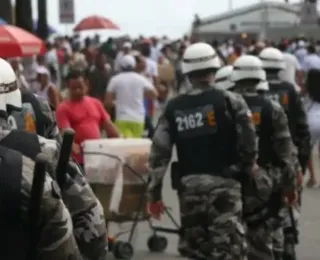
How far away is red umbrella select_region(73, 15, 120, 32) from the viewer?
35281 mm

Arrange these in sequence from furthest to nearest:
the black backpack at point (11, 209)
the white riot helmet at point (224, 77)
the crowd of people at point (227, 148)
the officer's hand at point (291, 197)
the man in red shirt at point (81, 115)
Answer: the man in red shirt at point (81, 115)
the white riot helmet at point (224, 77)
the officer's hand at point (291, 197)
the crowd of people at point (227, 148)
the black backpack at point (11, 209)

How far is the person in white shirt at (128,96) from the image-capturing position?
15625 millimetres

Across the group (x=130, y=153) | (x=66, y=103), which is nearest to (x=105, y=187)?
(x=130, y=153)

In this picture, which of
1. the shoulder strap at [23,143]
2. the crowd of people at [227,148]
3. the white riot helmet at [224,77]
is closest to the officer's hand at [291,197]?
the crowd of people at [227,148]

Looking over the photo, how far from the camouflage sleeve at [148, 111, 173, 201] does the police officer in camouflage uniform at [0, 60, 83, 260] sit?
381cm

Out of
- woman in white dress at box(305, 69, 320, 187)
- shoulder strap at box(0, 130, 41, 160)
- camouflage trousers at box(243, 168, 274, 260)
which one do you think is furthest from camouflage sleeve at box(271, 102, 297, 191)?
woman in white dress at box(305, 69, 320, 187)

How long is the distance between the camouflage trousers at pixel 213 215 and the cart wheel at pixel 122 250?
8.74ft

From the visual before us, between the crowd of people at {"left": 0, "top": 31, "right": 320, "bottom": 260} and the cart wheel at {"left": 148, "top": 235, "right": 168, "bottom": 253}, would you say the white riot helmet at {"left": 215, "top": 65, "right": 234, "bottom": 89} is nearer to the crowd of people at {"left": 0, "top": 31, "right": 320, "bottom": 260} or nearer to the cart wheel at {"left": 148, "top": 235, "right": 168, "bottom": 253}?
the crowd of people at {"left": 0, "top": 31, "right": 320, "bottom": 260}

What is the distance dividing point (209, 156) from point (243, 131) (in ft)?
0.89

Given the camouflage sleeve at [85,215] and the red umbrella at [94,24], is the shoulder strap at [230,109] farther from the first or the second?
the red umbrella at [94,24]

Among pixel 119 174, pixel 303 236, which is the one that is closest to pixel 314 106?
pixel 303 236

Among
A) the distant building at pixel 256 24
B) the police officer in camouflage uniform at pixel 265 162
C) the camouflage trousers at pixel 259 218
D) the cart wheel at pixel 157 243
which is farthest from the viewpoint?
the distant building at pixel 256 24

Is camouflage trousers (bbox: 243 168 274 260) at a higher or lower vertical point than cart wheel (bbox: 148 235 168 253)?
higher

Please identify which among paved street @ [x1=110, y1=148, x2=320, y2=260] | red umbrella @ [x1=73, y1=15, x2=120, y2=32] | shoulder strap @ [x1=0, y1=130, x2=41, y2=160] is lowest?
red umbrella @ [x1=73, y1=15, x2=120, y2=32]
